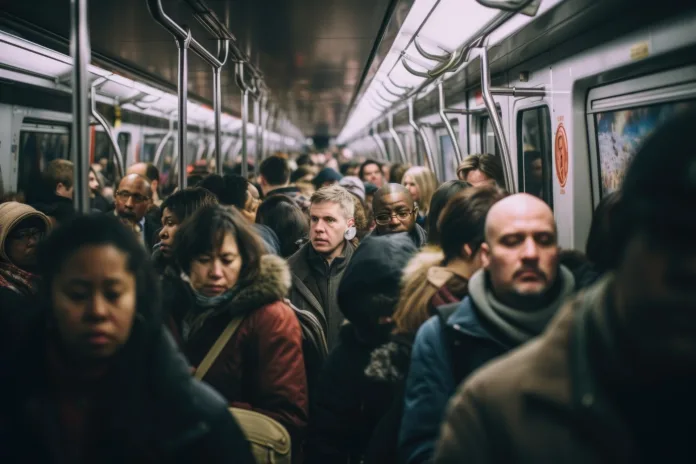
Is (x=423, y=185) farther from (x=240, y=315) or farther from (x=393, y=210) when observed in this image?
(x=240, y=315)

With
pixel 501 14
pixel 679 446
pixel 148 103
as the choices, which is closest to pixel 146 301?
pixel 679 446

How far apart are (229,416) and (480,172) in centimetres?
380

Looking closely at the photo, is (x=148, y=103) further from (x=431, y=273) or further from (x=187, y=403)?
(x=187, y=403)

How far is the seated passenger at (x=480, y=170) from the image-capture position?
5.12 m

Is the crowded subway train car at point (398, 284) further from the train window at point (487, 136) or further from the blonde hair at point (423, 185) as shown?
the train window at point (487, 136)

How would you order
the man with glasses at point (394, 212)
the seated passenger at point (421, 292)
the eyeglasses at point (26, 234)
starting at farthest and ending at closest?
the man with glasses at point (394, 212)
the eyeglasses at point (26, 234)
the seated passenger at point (421, 292)

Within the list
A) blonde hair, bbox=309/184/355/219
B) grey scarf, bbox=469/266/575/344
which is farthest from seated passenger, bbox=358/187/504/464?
blonde hair, bbox=309/184/355/219

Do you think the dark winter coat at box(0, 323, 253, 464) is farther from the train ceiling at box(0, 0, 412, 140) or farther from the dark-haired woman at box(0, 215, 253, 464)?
the train ceiling at box(0, 0, 412, 140)

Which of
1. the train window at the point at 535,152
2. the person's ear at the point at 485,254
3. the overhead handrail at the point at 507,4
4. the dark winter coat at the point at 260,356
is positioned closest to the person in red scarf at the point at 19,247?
the dark winter coat at the point at 260,356

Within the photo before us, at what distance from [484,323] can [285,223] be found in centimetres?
300

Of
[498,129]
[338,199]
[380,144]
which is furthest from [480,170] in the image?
[380,144]

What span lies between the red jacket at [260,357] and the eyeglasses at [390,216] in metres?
1.83

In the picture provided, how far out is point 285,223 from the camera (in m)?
4.77

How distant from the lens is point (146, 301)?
1.68m
